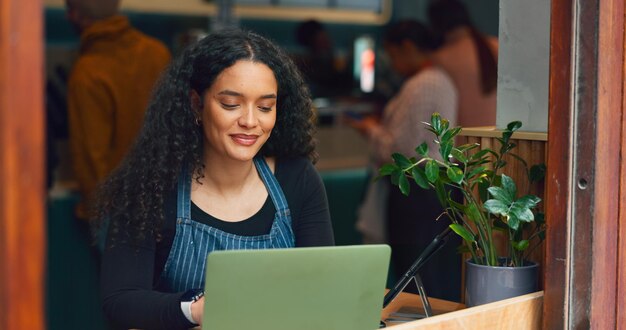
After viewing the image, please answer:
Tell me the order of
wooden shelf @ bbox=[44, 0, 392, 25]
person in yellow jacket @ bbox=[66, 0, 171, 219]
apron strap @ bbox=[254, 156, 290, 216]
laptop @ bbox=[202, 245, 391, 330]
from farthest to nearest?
1. wooden shelf @ bbox=[44, 0, 392, 25]
2. person in yellow jacket @ bbox=[66, 0, 171, 219]
3. apron strap @ bbox=[254, 156, 290, 216]
4. laptop @ bbox=[202, 245, 391, 330]

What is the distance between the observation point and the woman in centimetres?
193

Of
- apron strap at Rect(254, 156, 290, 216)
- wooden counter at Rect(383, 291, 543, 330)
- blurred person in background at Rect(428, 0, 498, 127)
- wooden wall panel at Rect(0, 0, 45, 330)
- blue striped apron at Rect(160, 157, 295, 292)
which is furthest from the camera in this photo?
blurred person in background at Rect(428, 0, 498, 127)

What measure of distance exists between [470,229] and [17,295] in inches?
43.0

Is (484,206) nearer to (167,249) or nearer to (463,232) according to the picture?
(463,232)

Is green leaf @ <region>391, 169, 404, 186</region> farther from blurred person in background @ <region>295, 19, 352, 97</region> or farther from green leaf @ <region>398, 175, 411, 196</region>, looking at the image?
blurred person in background @ <region>295, 19, 352, 97</region>

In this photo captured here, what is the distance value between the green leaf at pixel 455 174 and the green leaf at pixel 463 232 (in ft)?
0.30

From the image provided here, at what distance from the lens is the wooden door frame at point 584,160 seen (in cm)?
177

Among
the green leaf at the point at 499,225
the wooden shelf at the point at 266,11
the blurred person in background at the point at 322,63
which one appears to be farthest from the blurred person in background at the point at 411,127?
the wooden shelf at the point at 266,11

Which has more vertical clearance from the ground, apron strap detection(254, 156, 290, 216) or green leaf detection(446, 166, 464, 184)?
green leaf detection(446, 166, 464, 184)

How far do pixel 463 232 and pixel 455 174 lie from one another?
0.12m

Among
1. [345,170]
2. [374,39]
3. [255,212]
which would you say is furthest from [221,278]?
[374,39]

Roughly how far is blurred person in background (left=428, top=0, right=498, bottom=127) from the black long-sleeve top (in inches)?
73.2

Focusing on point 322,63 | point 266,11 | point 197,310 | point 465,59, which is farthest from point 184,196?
point 266,11

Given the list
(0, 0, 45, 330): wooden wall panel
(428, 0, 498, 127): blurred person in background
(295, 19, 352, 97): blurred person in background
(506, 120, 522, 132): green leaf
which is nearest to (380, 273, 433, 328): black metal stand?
(506, 120, 522, 132): green leaf
